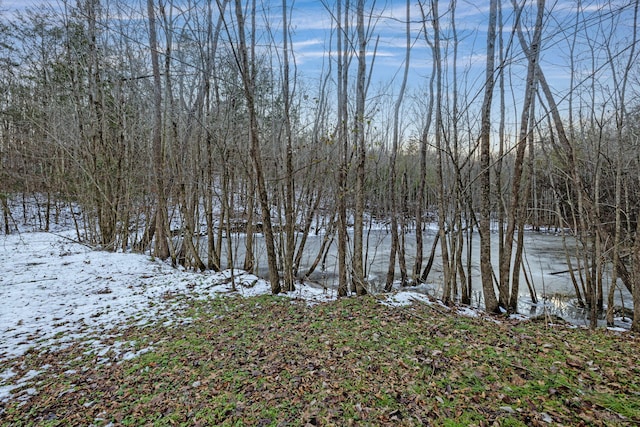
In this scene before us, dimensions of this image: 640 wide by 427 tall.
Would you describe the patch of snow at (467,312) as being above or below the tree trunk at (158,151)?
below

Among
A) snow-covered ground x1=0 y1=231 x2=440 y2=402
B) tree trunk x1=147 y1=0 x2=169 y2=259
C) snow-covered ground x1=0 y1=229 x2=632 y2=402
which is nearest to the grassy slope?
snow-covered ground x1=0 y1=229 x2=632 y2=402

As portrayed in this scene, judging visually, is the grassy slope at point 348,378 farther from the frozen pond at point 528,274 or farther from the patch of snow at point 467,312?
the frozen pond at point 528,274

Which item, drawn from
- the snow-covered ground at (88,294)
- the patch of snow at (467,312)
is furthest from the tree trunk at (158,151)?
the patch of snow at (467,312)

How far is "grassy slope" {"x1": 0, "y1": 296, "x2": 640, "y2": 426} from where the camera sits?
2309mm

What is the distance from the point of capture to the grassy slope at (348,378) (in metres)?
2.31

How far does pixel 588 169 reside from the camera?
20.9ft

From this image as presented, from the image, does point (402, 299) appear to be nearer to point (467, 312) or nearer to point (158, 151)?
point (467, 312)

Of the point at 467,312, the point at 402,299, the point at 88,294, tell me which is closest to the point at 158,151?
the point at 88,294

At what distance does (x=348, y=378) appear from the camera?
2.80 meters

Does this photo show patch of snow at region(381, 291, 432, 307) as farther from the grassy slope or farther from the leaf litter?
the grassy slope

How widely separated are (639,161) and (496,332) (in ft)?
13.2

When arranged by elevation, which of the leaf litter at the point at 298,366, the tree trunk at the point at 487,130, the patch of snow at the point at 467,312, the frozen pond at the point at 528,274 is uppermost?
the tree trunk at the point at 487,130

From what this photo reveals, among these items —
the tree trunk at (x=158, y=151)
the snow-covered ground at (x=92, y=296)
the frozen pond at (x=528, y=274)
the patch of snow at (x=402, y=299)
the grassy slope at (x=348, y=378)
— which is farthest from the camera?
the frozen pond at (x=528, y=274)

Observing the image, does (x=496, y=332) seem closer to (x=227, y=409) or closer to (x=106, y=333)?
(x=227, y=409)
